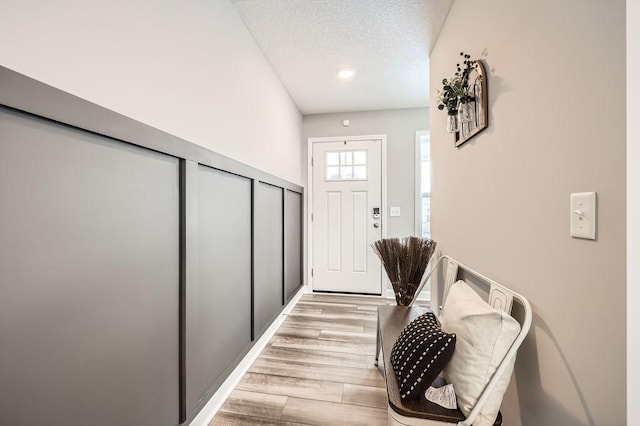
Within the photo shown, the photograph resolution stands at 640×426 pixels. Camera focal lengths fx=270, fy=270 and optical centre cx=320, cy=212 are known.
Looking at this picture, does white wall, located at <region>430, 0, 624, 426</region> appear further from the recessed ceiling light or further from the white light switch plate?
the recessed ceiling light

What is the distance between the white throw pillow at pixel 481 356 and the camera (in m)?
0.85

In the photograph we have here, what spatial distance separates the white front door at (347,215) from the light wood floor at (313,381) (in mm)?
932

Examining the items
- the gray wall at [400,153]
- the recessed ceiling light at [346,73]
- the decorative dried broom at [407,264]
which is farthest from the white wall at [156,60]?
the gray wall at [400,153]

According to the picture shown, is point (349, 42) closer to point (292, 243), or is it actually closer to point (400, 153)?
point (400, 153)

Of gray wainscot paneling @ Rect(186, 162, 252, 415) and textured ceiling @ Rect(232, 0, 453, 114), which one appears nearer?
gray wainscot paneling @ Rect(186, 162, 252, 415)

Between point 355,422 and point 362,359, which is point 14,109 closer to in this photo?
point 355,422

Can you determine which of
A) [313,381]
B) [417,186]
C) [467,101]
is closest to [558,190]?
[467,101]

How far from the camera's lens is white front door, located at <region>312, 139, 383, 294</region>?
3.53m

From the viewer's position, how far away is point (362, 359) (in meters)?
2.03

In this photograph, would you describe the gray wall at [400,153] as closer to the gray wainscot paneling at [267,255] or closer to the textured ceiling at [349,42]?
the textured ceiling at [349,42]

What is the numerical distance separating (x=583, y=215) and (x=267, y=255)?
209 centimetres
